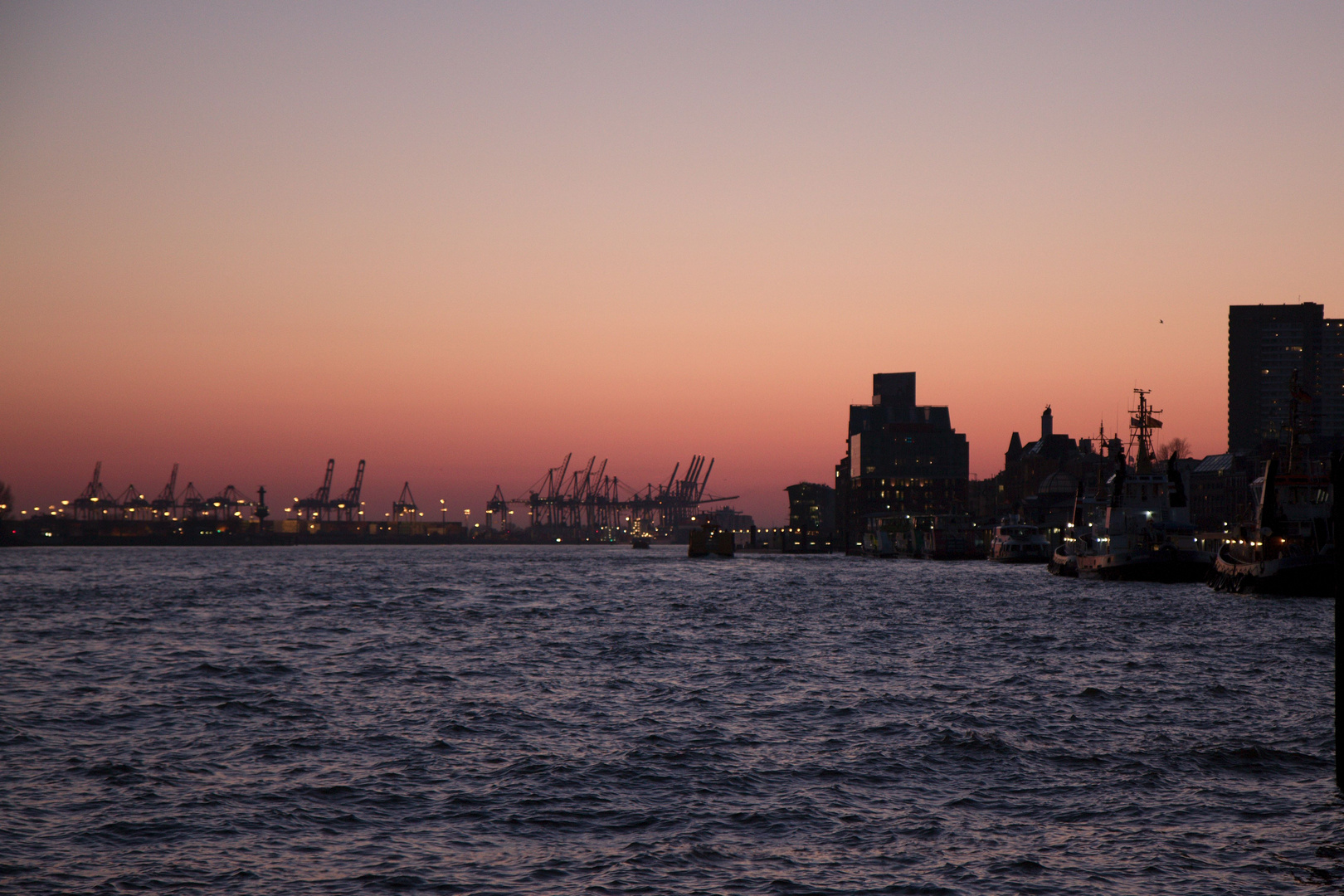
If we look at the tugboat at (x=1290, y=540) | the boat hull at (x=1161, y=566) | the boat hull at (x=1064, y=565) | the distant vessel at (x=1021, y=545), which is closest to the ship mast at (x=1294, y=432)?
the tugboat at (x=1290, y=540)

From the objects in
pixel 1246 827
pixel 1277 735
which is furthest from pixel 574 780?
pixel 1277 735

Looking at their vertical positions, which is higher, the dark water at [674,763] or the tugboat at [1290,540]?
the tugboat at [1290,540]

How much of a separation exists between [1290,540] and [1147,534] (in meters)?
23.0

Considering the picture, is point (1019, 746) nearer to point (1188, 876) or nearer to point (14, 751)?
point (1188, 876)

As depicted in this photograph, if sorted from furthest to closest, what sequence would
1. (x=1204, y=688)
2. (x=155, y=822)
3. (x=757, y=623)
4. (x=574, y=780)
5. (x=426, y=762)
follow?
1. (x=757, y=623)
2. (x=1204, y=688)
3. (x=426, y=762)
4. (x=574, y=780)
5. (x=155, y=822)

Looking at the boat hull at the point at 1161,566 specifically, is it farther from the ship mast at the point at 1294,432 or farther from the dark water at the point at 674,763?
the dark water at the point at 674,763

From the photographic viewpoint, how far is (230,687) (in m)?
34.8

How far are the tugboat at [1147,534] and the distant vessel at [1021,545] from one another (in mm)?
58967

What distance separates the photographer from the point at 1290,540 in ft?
255

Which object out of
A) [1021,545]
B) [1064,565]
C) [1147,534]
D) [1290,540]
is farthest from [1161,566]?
[1021,545]

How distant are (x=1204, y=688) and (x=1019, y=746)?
11578 millimetres

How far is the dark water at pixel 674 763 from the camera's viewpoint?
16141mm

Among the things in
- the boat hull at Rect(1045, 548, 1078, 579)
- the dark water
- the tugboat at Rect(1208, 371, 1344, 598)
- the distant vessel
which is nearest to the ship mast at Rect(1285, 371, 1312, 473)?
the tugboat at Rect(1208, 371, 1344, 598)

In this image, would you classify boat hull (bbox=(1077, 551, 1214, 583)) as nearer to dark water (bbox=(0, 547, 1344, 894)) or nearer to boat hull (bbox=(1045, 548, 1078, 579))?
boat hull (bbox=(1045, 548, 1078, 579))
